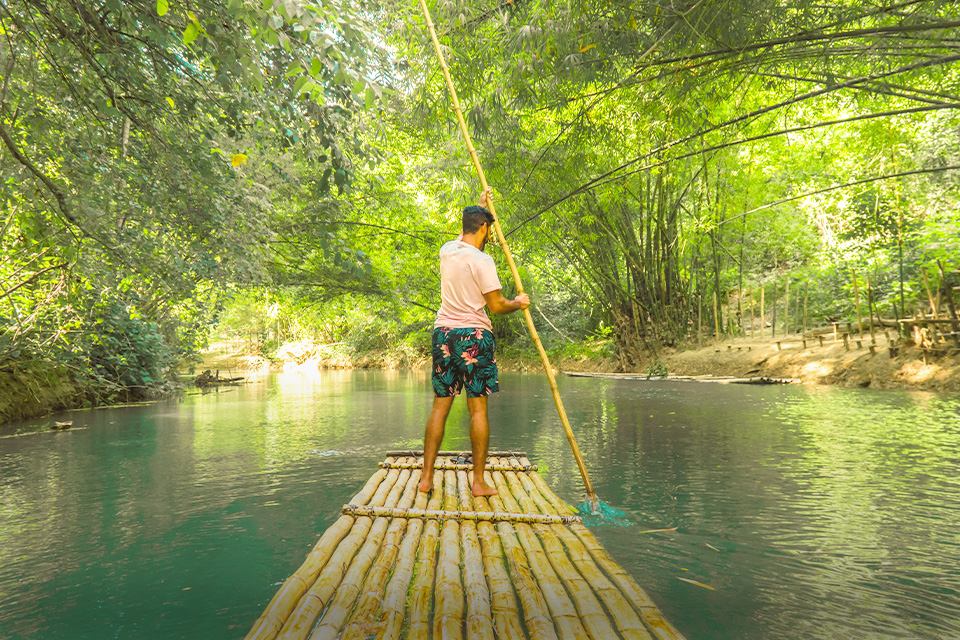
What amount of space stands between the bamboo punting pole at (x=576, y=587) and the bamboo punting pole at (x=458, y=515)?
0.05 m

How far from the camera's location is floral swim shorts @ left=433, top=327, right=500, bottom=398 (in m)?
3.37

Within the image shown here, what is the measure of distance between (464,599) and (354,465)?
3.59 m

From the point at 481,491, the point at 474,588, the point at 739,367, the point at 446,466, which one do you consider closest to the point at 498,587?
the point at 474,588

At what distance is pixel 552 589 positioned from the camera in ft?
6.67

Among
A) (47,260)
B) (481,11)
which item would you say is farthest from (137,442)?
(481,11)

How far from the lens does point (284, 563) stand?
304 centimetres

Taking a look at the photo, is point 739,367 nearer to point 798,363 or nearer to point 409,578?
point 798,363

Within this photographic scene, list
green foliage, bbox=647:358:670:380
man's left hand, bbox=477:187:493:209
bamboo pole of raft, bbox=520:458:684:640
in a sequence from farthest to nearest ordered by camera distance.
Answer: green foliage, bbox=647:358:670:380 → man's left hand, bbox=477:187:493:209 → bamboo pole of raft, bbox=520:458:684:640

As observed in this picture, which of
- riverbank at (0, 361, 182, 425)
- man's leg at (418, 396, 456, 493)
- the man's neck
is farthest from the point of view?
riverbank at (0, 361, 182, 425)

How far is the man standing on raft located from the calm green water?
89 centimetres

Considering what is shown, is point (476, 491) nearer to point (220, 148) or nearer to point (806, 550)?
point (806, 550)

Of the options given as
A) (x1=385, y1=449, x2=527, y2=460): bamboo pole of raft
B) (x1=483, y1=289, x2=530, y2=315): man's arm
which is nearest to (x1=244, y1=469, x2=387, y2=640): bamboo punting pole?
(x1=483, y1=289, x2=530, y2=315): man's arm

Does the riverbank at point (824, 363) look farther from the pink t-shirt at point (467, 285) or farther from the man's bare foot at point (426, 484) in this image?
the man's bare foot at point (426, 484)

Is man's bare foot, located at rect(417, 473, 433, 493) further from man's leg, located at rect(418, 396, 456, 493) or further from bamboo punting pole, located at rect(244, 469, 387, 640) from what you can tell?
bamboo punting pole, located at rect(244, 469, 387, 640)
